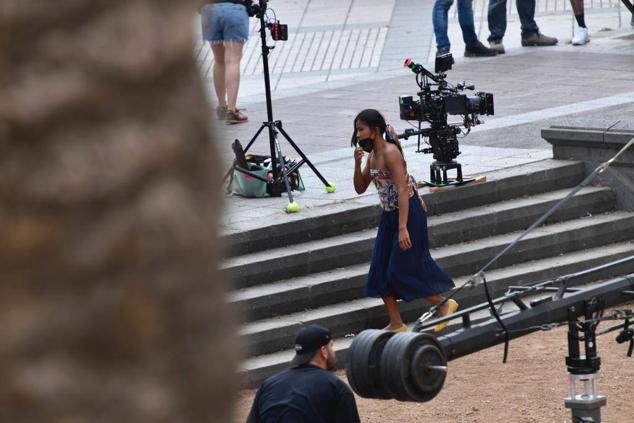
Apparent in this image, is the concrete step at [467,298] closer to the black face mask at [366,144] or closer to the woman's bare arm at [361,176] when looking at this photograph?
the woman's bare arm at [361,176]

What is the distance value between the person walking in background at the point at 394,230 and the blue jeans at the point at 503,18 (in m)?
9.80

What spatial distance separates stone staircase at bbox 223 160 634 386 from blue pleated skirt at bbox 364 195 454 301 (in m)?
0.51

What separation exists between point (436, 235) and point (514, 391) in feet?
8.83

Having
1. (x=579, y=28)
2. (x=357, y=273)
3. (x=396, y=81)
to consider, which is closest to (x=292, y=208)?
(x=357, y=273)

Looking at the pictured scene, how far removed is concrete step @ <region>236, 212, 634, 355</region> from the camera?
421 inches

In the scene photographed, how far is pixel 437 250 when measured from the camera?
1216cm

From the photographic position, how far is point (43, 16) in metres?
0.97

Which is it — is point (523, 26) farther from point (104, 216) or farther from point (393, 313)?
point (104, 216)

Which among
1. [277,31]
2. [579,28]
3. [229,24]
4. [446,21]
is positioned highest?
[277,31]

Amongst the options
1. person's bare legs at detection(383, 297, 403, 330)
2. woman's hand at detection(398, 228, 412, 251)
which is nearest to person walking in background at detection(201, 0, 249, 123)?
person's bare legs at detection(383, 297, 403, 330)

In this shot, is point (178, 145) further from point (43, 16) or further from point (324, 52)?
point (324, 52)

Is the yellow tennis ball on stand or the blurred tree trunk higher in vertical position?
the blurred tree trunk

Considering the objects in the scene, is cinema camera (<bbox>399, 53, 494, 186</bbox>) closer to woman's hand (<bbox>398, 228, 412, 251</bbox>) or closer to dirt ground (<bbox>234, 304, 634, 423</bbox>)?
woman's hand (<bbox>398, 228, 412, 251</bbox>)

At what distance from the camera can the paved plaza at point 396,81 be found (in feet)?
45.1
